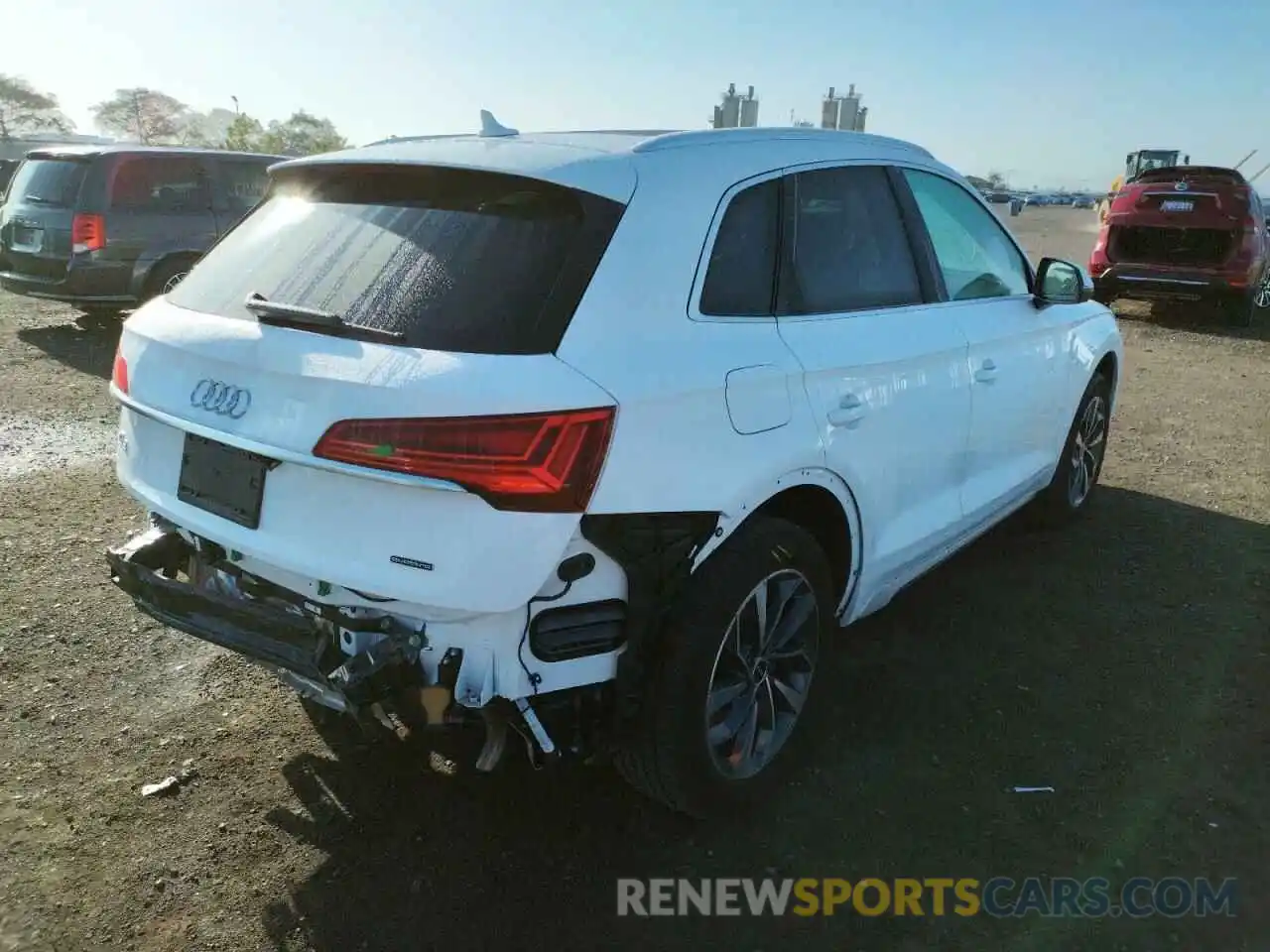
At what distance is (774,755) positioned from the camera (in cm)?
294

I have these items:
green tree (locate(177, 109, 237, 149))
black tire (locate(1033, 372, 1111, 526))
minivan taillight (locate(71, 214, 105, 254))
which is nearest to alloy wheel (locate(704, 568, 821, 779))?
black tire (locate(1033, 372, 1111, 526))

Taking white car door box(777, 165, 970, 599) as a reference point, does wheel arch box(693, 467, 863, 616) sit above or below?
below

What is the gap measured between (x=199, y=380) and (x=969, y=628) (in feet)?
9.99

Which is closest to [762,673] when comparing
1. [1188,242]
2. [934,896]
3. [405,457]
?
[934,896]

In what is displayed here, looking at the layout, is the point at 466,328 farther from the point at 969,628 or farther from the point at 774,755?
the point at 969,628

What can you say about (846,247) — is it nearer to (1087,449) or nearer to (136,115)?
(1087,449)

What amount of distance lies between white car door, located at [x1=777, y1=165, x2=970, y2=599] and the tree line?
78624mm

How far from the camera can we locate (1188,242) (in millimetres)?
11664

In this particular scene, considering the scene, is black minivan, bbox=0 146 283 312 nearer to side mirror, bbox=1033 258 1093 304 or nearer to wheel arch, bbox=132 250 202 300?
wheel arch, bbox=132 250 202 300

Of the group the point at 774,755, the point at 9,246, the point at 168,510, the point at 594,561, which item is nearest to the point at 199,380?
the point at 168,510

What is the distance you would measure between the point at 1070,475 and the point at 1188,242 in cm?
862

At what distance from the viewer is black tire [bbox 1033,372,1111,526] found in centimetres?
478

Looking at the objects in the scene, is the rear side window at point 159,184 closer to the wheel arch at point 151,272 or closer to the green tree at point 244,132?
the wheel arch at point 151,272

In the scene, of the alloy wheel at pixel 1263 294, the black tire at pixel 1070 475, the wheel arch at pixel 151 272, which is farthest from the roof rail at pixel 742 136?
the alloy wheel at pixel 1263 294
